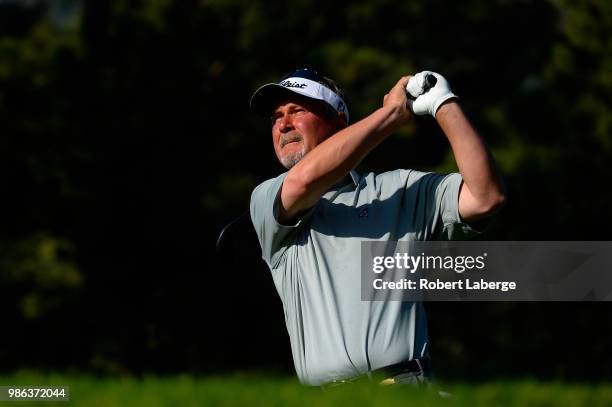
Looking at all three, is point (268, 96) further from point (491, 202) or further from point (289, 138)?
point (491, 202)

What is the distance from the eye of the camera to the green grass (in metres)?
2.68

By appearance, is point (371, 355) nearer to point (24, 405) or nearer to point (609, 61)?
point (24, 405)

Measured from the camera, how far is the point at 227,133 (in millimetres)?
28031

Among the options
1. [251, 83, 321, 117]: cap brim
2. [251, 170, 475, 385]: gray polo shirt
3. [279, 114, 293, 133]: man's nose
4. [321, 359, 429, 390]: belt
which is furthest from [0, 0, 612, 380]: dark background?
[321, 359, 429, 390]: belt

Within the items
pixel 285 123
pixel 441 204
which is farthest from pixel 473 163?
pixel 285 123

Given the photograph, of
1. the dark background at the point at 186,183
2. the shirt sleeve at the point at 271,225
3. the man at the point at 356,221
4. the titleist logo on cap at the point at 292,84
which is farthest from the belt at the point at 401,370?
the dark background at the point at 186,183

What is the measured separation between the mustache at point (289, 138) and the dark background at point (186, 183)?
20.8 metres

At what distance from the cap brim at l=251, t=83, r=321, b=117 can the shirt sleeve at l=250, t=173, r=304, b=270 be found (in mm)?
441

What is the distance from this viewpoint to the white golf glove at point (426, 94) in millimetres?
4469

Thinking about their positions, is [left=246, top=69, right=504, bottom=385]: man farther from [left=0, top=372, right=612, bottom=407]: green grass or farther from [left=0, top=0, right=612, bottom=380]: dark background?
[left=0, top=0, right=612, bottom=380]: dark background

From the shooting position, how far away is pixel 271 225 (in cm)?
477

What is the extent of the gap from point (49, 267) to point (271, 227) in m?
22.6

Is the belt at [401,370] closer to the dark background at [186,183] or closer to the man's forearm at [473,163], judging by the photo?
the man's forearm at [473,163]

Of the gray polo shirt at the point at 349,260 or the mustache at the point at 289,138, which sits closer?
the gray polo shirt at the point at 349,260
